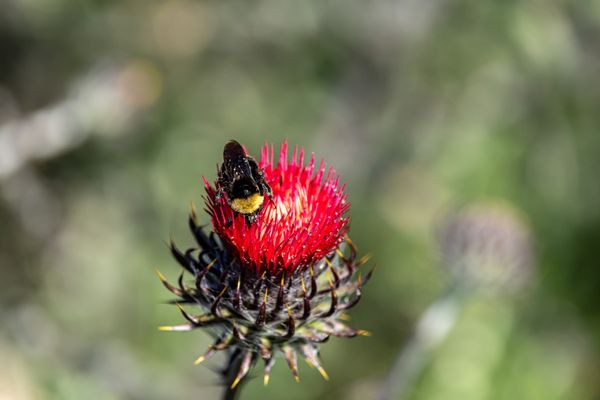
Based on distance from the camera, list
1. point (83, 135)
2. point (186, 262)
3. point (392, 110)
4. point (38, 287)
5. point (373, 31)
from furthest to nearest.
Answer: point (392, 110), point (373, 31), point (38, 287), point (83, 135), point (186, 262)

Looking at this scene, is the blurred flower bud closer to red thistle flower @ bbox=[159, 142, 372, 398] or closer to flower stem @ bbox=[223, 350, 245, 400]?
red thistle flower @ bbox=[159, 142, 372, 398]

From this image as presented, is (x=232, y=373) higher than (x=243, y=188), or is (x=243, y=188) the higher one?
(x=243, y=188)

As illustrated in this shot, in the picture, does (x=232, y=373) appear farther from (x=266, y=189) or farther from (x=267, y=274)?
(x=266, y=189)

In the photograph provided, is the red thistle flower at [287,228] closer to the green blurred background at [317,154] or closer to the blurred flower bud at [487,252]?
the blurred flower bud at [487,252]

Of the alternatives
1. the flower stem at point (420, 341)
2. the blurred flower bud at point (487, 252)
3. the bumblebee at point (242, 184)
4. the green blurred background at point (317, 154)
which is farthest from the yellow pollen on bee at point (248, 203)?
the green blurred background at point (317, 154)

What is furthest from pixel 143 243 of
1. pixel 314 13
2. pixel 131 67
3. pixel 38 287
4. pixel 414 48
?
pixel 414 48

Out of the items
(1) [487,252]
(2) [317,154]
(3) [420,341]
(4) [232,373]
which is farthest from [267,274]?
(2) [317,154]

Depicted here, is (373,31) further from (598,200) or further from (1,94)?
(1,94)
